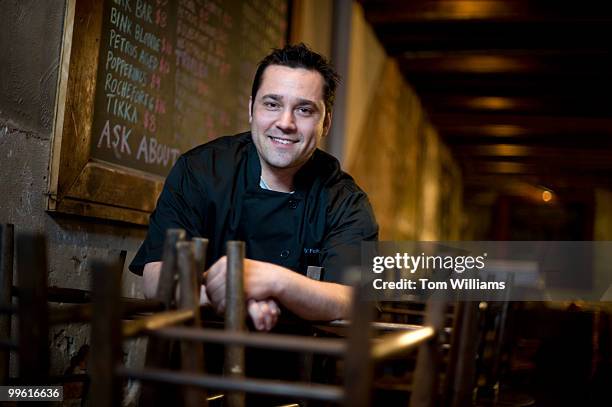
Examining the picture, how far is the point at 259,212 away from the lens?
220 cm

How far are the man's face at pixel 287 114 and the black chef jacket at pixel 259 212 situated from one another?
0.37 feet

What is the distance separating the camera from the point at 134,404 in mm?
2949

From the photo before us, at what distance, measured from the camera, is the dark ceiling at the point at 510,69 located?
5.48 m

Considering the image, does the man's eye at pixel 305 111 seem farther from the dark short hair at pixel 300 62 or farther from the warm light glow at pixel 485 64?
the warm light glow at pixel 485 64

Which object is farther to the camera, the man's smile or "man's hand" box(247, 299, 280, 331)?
the man's smile

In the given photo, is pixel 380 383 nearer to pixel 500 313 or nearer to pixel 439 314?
pixel 500 313

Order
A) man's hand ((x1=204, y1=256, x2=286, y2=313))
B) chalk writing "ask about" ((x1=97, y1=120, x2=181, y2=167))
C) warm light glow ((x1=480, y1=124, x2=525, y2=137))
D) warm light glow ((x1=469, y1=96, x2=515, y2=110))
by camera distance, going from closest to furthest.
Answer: man's hand ((x1=204, y1=256, x2=286, y2=313)) → chalk writing "ask about" ((x1=97, y1=120, x2=181, y2=167)) → warm light glow ((x1=469, y1=96, x2=515, y2=110)) → warm light glow ((x1=480, y1=124, x2=525, y2=137))

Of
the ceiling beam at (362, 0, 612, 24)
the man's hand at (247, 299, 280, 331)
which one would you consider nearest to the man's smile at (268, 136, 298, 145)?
the man's hand at (247, 299, 280, 331)

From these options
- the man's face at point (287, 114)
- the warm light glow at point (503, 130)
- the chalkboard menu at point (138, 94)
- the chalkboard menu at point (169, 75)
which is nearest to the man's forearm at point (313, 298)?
the man's face at point (287, 114)

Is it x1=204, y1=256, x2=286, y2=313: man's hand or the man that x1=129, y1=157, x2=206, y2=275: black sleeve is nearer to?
the man

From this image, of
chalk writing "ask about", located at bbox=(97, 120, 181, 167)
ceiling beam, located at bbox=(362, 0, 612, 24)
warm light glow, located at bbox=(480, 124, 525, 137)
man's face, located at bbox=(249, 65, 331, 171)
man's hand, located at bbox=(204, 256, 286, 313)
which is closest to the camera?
man's hand, located at bbox=(204, 256, 286, 313)

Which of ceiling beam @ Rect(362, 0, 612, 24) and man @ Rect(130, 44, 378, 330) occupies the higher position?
ceiling beam @ Rect(362, 0, 612, 24)

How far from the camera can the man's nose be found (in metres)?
2.12

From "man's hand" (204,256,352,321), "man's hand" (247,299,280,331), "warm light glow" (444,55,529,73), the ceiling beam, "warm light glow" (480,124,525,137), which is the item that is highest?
"warm light glow" (480,124,525,137)
